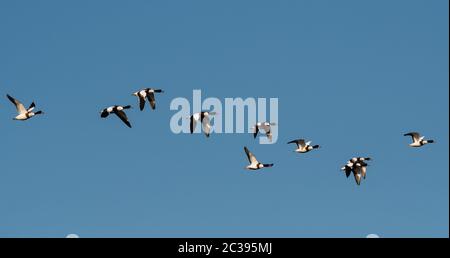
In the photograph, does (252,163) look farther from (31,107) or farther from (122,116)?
(31,107)

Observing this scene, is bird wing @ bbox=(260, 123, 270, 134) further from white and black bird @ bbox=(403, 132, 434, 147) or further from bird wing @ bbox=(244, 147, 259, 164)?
white and black bird @ bbox=(403, 132, 434, 147)

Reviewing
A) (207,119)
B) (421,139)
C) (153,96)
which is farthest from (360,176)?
(153,96)

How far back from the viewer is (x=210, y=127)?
259 ft

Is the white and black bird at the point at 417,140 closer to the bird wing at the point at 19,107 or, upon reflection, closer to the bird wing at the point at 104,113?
the bird wing at the point at 104,113

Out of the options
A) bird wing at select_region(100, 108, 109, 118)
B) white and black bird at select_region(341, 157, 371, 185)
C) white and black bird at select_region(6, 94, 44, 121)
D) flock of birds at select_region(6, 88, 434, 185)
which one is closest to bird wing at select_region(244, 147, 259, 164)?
flock of birds at select_region(6, 88, 434, 185)

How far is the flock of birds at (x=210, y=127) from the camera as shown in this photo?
78938 mm

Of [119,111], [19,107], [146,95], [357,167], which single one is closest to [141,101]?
[146,95]

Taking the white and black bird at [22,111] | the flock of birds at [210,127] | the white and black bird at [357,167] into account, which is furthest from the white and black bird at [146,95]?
the white and black bird at [357,167]

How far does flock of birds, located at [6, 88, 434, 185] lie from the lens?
259 ft

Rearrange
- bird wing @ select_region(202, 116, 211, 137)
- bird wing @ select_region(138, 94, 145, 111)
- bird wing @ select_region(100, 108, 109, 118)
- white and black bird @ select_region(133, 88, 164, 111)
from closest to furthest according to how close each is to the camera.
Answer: bird wing @ select_region(202, 116, 211, 137)
bird wing @ select_region(100, 108, 109, 118)
bird wing @ select_region(138, 94, 145, 111)
white and black bird @ select_region(133, 88, 164, 111)
